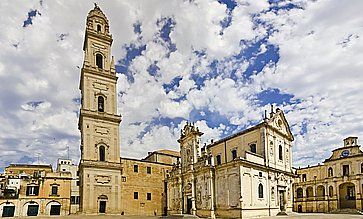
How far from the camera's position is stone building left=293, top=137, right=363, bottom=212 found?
173 feet

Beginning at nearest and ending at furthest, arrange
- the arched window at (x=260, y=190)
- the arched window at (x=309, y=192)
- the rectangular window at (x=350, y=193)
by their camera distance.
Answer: the arched window at (x=260, y=190) < the rectangular window at (x=350, y=193) < the arched window at (x=309, y=192)

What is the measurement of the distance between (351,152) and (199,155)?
99.1 ft

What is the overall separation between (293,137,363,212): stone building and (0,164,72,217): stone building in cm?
4309

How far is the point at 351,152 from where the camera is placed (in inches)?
2154

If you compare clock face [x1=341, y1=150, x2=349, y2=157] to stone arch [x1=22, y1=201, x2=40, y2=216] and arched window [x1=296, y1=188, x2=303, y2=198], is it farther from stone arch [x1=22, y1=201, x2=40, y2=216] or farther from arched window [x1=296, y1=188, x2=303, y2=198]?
stone arch [x1=22, y1=201, x2=40, y2=216]

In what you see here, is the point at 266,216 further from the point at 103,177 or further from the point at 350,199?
the point at 350,199

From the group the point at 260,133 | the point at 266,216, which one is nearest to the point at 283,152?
the point at 260,133

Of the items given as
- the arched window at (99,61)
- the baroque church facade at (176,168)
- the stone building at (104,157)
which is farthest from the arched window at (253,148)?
the arched window at (99,61)

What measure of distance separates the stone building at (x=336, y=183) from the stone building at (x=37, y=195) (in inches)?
1697

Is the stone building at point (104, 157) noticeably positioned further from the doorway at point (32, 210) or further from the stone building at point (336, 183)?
Answer: the stone building at point (336, 183)

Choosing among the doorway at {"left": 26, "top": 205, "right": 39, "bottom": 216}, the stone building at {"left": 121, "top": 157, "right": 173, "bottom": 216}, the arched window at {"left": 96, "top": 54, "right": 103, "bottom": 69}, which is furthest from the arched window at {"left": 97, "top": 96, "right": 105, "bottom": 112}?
the doorway at {"left": 26, "top": 205, "right": 39, "bottom": 216}

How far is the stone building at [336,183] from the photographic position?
2077 inches

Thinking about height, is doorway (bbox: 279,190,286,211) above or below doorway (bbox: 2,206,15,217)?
above

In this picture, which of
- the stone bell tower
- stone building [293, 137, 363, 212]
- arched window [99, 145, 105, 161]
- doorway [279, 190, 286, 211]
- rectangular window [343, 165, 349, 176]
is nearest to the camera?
doorway [279, 190, 286, 211]
